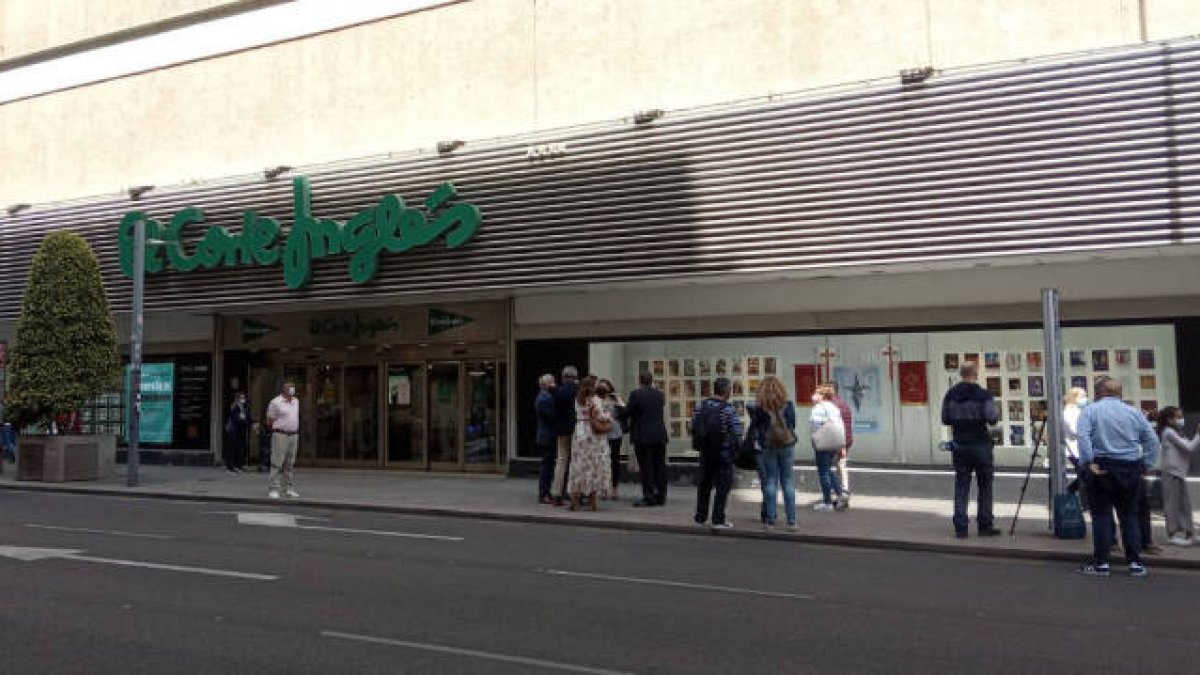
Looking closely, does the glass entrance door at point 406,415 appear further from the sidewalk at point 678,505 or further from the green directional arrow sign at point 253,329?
the green directional arrow sign at point 253,329

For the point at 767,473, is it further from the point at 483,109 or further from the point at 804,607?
the point at 483,109

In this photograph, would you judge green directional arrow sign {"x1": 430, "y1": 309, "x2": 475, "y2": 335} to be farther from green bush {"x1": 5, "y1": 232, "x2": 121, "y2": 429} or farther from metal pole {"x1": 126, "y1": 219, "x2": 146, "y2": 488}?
green bush {"x1": 5, "y1": 232, "x2": 121, "y2": 429}

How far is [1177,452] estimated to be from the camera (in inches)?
394

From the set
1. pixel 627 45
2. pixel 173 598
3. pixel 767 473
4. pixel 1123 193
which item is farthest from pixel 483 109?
pixel 173 598

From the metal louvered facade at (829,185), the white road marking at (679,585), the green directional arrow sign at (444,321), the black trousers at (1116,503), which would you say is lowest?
the white road marking at (679,585)

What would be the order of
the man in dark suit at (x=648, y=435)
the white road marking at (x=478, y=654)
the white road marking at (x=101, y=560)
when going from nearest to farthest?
the white road marking at (x=478, y=654) < the white road marking at (x=101, y=560) < the man in dark suit at (x=648, y=435)

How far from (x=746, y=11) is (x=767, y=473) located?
27.6 ft

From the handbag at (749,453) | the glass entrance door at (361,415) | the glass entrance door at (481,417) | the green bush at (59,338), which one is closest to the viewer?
the handbag at (749,453)

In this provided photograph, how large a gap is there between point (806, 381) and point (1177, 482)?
621 cm

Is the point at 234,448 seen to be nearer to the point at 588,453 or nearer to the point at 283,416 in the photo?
the point at 283,416

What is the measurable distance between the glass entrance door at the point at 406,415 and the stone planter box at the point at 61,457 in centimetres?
569

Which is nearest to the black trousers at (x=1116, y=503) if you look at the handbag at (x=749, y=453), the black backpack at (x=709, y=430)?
the handbag at (x=749, y=453)

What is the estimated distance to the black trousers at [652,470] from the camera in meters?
13.1

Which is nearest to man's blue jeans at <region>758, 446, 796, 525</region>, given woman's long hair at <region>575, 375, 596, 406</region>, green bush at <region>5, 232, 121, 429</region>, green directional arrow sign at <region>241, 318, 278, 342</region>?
woman's long hair at <region>575, 375, 596, 406</region>
